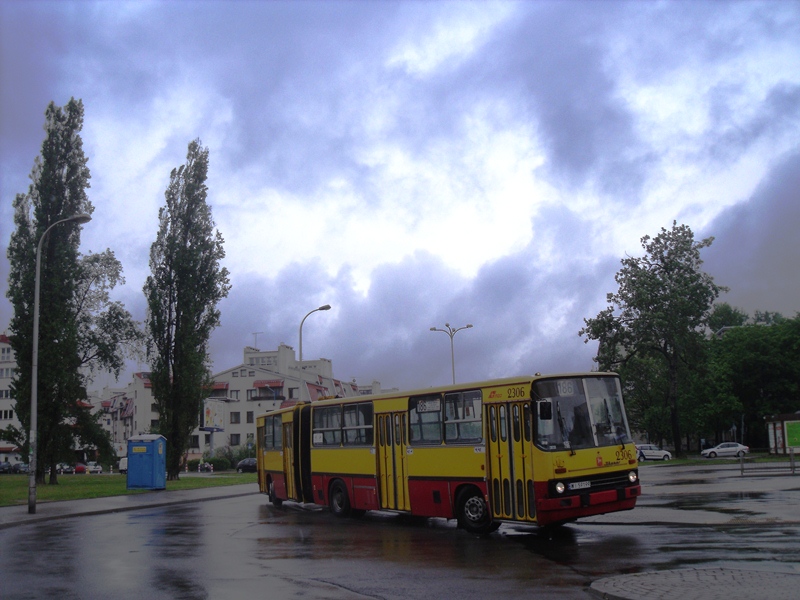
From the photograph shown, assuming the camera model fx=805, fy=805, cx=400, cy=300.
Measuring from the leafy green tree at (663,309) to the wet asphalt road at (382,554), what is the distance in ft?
95.2

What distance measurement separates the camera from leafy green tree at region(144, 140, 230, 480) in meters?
44.1

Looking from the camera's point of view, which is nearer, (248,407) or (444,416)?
(444,416)

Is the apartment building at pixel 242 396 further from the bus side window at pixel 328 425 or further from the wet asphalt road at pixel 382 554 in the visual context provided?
the wet asphalt road at pixel 382 554

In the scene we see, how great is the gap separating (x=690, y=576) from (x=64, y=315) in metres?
39.9

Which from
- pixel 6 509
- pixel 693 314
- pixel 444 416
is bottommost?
pixel 6 509

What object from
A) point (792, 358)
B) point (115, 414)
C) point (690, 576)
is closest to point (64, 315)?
point (690, 576)

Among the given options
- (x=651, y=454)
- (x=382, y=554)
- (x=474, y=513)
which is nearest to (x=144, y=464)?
(x=474, y=513)

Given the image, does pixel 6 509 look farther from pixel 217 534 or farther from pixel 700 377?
pixel 700 377

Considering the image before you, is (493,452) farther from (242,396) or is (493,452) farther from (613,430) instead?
(242,396)

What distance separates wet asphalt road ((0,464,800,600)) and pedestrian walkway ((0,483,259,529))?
206 centimetres

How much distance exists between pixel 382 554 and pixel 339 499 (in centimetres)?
770

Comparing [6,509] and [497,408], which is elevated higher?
[497,408]

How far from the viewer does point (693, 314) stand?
161 ft

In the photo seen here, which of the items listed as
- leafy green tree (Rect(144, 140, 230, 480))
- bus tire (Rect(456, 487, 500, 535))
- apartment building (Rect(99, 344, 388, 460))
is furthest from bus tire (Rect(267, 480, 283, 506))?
apartment building (Rect(99, 344, 388, 460))
